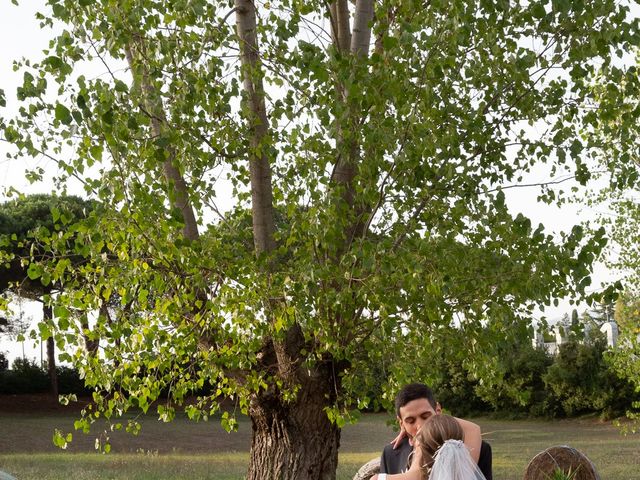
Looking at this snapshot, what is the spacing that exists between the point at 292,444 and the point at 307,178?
3.62 metres

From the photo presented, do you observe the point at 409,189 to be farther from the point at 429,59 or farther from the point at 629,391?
the point at 629,391

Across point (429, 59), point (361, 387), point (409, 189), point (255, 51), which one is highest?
point (255, 51)

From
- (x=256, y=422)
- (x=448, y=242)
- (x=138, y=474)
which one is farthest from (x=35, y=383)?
Result: (x=448, y=242)

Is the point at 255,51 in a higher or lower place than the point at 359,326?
higher

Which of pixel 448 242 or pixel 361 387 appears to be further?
pixel 361 387

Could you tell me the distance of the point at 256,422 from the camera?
482 inches

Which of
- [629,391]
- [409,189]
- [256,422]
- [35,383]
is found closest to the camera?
[409,189]

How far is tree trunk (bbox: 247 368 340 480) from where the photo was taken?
11875 millimetres

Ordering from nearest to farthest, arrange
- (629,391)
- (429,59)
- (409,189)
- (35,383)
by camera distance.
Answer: (429,59) < (409,189) < (629,391) < (35,383)

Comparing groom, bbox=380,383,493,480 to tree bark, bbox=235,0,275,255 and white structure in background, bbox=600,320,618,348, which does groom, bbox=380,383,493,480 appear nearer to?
tree bark, bbox=235,0,275,255

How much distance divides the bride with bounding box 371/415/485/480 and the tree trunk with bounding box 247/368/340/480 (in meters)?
6.62

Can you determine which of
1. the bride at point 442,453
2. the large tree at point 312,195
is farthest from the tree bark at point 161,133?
the bride at point 442,453

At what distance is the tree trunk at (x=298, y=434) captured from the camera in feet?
39.0

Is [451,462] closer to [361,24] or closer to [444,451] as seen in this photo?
[444,451]
